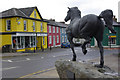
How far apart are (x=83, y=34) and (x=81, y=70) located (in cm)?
128

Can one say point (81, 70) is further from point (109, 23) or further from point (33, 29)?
point (33, 29)

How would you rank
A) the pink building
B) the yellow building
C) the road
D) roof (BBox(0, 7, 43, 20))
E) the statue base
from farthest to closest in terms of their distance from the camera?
the pink building, roof (BBox(0, 7, 43, 20)), the yellow building, the road, the statue base

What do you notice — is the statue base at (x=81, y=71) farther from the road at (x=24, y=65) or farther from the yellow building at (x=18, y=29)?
the yellow building at (x=18, y=29)

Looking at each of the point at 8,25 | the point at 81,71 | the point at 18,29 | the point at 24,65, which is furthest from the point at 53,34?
the point at 81,71

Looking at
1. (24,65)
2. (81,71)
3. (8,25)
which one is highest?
(8,25)

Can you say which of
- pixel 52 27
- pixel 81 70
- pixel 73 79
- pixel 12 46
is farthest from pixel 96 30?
pixel 52 27

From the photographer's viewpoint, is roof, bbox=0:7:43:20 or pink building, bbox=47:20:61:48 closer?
roof, bbox=0:7:43:20

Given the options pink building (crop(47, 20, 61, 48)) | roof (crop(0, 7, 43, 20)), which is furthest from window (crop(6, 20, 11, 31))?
pink building (crop(47, 20, 61, 48))

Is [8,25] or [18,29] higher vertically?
[8,25]

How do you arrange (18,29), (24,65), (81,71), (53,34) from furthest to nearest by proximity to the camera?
(53,34)
(18,29)
(24,65)
(81,71)

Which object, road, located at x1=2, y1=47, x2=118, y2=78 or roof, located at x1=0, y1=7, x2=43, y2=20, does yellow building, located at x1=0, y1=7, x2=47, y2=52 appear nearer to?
roof, located at x1=0, y1=7, x2=43, y2=20

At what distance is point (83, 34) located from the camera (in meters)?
4.99

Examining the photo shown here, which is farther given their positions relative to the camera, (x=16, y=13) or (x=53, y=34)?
(x=53, y=34)

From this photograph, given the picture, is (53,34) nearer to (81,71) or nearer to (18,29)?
(18,29)
